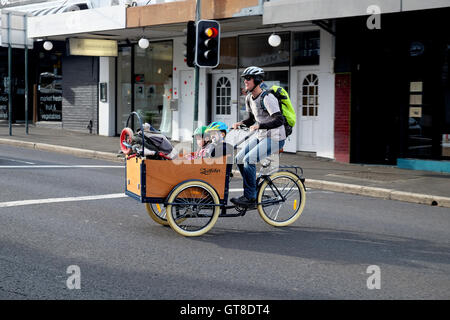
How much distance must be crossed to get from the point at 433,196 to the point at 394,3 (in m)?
4.34

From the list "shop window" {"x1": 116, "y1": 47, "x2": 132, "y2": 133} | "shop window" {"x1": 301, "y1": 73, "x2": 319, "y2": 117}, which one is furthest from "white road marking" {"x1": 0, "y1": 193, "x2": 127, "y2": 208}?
"shop window" {"x1": 116, "y1": 47, "x2": 132, "y2": 133}

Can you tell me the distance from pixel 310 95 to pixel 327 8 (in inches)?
127

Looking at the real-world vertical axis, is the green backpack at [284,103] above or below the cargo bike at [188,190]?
→ above

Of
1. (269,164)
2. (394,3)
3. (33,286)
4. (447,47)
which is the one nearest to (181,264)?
(33,286)

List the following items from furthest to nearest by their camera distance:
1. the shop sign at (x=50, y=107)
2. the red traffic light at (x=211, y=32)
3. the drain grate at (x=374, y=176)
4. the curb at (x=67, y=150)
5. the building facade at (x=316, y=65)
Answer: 1. the shop sign at (x=50, y=107)
2. the curb at (x=67, y=150)
3. the building facade at (x=316, y=65)
4. the red traffic light at (x=211, y=32)
5. the drain grate at (x=374, y=176)

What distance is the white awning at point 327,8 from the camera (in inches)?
471

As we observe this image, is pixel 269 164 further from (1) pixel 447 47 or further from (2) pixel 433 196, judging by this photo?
(1) pixel 447 47

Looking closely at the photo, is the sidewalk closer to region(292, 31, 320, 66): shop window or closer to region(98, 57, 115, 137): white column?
region(98, 57, 115, 137): white column

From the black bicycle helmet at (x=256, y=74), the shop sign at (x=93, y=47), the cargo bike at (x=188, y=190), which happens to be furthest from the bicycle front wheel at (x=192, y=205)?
the shop sign at (x=93, y=47)

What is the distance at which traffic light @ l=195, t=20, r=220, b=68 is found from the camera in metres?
12.1

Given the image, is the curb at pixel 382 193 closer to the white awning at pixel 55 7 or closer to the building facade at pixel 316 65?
the building facade at pixel 316 65

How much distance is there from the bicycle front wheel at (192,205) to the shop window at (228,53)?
1150 centimetres

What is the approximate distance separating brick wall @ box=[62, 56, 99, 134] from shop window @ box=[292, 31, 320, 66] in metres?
8.81

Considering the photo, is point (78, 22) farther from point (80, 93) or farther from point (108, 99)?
point (80, 93)
